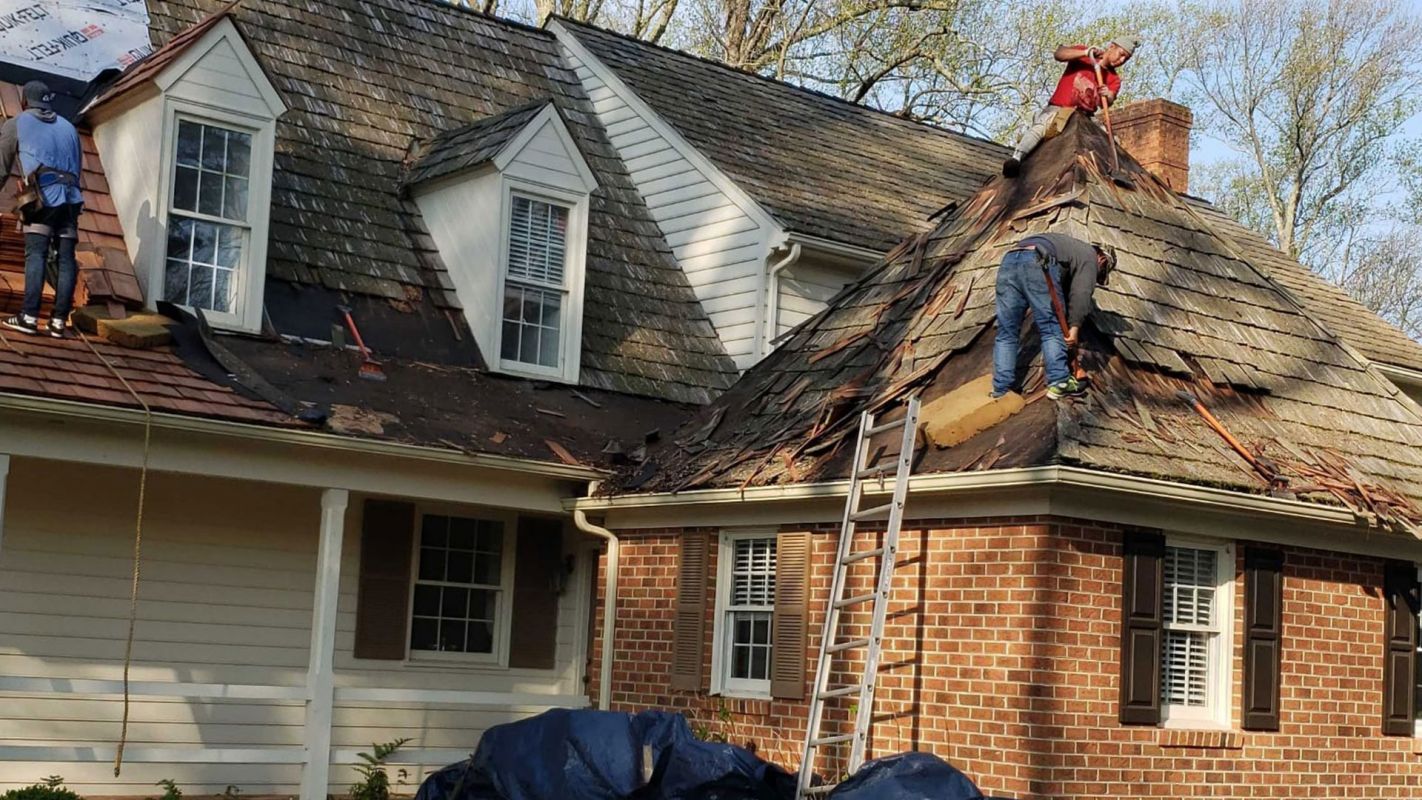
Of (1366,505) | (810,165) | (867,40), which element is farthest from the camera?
(867,40)

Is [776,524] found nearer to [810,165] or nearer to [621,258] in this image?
[621,258]

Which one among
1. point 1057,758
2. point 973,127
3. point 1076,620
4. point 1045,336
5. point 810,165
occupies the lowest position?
point 1057,758

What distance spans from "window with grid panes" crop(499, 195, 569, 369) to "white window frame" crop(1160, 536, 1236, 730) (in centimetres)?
609

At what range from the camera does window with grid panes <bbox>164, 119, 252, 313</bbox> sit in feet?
42.9

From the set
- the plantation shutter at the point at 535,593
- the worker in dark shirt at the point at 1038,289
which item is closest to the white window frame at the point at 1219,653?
the worker in dark shirt at the point at 1038,289

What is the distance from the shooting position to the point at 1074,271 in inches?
442

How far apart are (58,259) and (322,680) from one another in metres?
3.42

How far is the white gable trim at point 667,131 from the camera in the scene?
16312mm

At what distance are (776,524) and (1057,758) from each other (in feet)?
9.51

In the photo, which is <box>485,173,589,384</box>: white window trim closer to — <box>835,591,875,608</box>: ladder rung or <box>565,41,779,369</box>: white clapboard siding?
<box>565,41,779,369</box>: white clapboard siding

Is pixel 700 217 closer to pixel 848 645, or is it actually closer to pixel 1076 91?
pixel 1076 91

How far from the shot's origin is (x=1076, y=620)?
1043cm

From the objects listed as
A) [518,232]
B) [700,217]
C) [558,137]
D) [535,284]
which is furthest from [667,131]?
[535,284]

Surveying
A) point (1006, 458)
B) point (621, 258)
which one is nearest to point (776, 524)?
point (1006, 458)
